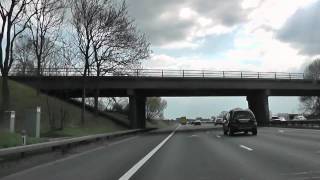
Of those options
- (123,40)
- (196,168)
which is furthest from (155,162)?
(123,40)

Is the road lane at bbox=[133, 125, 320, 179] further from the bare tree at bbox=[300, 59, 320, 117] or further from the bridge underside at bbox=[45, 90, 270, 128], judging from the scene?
the bare tree at bbox=[300, 59, 320, 117]

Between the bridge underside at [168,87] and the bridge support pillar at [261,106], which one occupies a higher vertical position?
the bridge underside at [168,87]

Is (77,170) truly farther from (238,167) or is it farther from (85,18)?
(85,18)

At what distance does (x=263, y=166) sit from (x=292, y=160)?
189 centimetres

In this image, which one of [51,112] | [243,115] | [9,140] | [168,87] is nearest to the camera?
[9,140]

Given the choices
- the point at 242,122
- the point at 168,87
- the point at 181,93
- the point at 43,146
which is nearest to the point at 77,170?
the point at 43,146

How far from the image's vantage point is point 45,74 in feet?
218

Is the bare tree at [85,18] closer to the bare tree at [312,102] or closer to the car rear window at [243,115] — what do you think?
the car rear window at [243,115]

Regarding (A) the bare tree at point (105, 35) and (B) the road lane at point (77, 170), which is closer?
(B) the road lane at point (77, 170)

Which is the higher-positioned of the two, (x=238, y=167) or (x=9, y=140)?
(x=9, y=140)

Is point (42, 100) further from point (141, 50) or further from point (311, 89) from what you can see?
point (311, 89)

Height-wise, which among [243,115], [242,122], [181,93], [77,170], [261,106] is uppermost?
[181,93]

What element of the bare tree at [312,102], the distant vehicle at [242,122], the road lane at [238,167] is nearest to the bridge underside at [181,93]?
the distant vehicle at [242,122]

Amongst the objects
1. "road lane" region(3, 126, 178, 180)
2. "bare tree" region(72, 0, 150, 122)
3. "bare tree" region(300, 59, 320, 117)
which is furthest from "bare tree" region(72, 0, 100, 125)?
"bare tree" region(300, 59, 320, 117)
